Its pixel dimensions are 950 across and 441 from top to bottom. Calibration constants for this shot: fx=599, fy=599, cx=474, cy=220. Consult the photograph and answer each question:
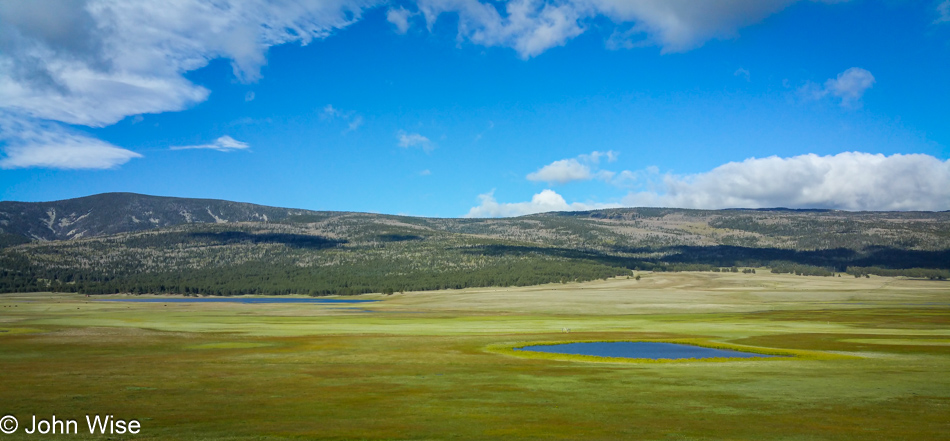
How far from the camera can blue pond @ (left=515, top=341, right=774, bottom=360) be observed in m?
48.3

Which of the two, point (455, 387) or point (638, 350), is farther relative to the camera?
point (638, 350)

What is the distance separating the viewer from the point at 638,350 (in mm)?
52344

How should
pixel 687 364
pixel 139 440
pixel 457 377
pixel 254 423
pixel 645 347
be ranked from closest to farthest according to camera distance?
pixel 139 440, pixel 254 423, pixel 457 377, pixel 687 364, pixel 645 347

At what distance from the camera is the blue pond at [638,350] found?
48.3 m


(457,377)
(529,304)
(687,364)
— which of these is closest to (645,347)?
(687,364)

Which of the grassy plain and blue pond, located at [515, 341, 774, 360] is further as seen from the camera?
blue pond, located at [515, 341, 774, 360]

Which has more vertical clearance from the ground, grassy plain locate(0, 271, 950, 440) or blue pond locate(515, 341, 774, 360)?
grassy plain locate(0, 271, 950, 440)

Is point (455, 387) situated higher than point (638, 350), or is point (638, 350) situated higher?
point (455, 387)

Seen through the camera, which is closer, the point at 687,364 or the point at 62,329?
the point at 687,364

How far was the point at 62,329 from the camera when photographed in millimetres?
66000

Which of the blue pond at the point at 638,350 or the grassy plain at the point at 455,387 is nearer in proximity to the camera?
the grassy plain at the point at 455,387

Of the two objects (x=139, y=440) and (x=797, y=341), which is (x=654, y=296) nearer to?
(x=797, y=341)

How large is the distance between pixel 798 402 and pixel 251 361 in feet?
113

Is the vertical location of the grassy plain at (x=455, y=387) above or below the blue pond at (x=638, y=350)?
above
